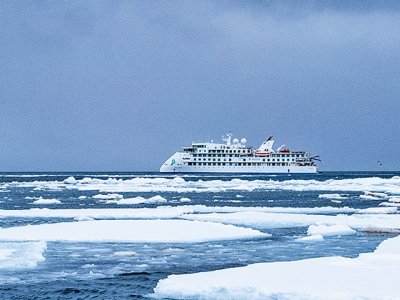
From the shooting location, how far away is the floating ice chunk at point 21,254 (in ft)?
45.4

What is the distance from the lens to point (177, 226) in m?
20.4

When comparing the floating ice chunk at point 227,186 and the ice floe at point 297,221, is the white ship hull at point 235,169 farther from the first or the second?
the ice floe at point 297,221

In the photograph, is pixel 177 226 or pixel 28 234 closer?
pixel 28 234

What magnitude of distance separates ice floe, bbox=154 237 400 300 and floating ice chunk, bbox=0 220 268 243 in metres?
6.49

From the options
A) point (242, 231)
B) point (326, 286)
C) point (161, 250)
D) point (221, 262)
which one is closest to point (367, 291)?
point (326, 286)

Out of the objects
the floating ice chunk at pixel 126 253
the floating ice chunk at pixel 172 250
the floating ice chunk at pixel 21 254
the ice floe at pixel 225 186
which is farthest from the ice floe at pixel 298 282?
the ice floe at pixel 225 186

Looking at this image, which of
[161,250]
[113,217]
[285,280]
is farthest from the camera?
[113,217]

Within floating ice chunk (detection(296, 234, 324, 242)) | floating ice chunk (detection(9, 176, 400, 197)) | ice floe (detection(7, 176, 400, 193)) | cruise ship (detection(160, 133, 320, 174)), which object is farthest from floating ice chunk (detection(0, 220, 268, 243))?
cruise ship (detection(160, 133, 320, 174))

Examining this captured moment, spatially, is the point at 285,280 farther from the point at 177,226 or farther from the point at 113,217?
the point at 113,217

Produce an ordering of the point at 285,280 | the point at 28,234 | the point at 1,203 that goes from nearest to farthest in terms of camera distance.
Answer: the point at 285,280
the point at 28,234
the point at 1,203

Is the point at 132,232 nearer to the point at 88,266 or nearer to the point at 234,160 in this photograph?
the point at 88,266

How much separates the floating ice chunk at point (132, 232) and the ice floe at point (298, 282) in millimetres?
6494

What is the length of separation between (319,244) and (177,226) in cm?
486

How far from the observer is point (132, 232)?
19.2 meters
